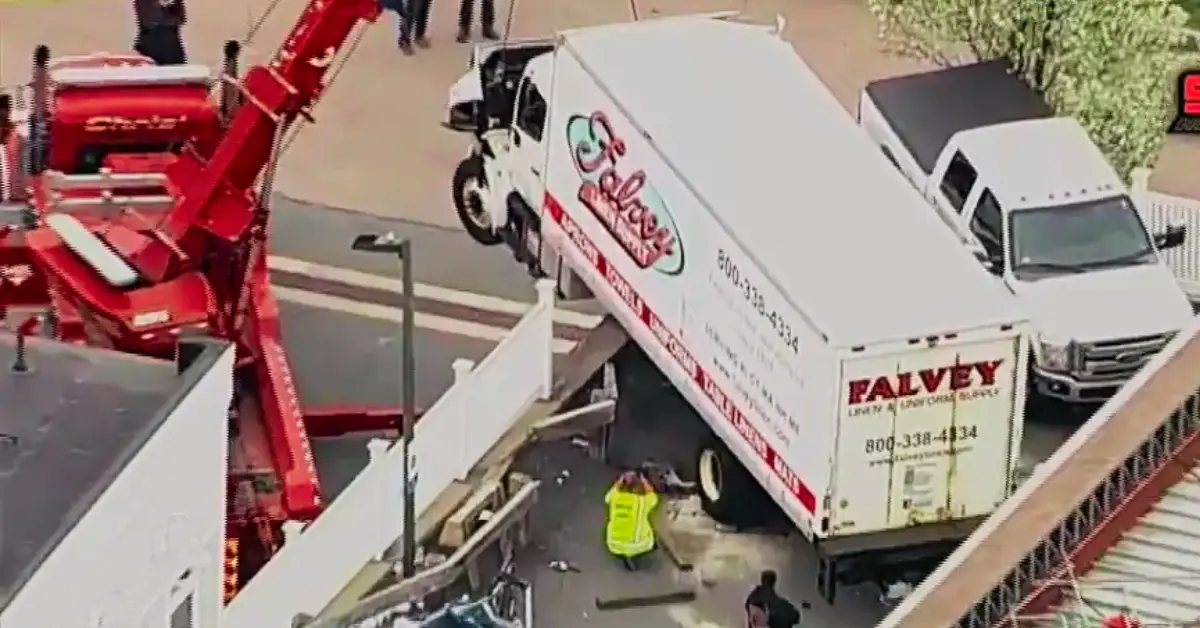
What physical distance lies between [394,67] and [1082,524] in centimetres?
1382

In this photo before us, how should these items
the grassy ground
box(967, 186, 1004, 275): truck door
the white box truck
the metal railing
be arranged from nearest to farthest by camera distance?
the metal railing
the white box truck
box(967, 186, 1004, 275): truck door
the grassy ground

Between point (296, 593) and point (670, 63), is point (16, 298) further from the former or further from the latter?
point (670, 63)

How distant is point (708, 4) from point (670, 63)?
10.7 m

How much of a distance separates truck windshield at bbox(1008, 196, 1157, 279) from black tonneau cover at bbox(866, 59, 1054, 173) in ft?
5.17

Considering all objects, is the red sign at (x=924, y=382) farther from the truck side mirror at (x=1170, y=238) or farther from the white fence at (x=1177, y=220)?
the truck side mirror at (x=1170, y=238)

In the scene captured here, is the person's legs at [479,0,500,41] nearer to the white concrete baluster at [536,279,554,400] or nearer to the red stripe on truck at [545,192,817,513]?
the red stripe on truck at [545,192,817,513]

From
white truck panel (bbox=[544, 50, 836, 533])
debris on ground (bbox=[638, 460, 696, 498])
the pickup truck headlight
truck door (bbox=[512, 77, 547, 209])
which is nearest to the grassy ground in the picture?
the pickup truck headlight

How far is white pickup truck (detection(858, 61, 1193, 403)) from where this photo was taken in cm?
2298

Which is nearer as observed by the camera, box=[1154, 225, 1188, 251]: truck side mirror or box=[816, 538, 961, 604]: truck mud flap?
box=[816, 538, 961, 604]: truck mud flap

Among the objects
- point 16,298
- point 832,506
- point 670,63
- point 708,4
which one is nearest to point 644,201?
point 670,63

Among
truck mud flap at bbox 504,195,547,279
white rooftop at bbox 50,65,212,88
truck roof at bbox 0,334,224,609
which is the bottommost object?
truck mud flap at bbox 504,195,547,279

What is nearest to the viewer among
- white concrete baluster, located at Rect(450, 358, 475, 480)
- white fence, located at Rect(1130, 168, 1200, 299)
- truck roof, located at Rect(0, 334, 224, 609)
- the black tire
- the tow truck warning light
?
truck roof, located at Rect(0, 334, 224, 609)

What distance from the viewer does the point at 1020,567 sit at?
18.8m

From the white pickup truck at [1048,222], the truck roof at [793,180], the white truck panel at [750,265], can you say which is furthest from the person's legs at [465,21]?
the white truck panel at [750,265]
